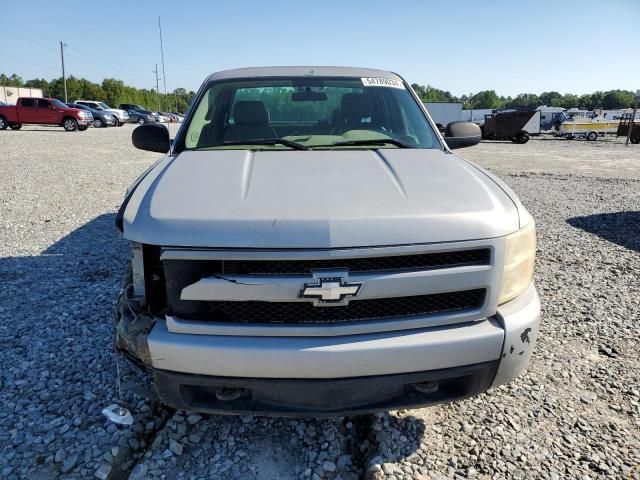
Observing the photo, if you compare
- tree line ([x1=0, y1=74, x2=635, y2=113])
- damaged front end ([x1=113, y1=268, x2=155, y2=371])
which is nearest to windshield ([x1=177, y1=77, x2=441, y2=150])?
damaged front end ([x1=113, y1=268, x2=155, y2=371])

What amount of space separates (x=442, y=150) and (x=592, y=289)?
2.47 metres

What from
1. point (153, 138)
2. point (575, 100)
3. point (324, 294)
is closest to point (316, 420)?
point (324, 294)

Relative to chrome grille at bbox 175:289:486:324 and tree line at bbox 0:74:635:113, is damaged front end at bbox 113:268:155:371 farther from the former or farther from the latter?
tree line at bbox 0:74:635:113

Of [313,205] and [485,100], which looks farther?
[485,100]

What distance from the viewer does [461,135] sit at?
368 cm

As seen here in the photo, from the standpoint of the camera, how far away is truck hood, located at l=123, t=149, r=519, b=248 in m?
1.84

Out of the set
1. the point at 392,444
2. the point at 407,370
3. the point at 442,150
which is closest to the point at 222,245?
the point at 407,370

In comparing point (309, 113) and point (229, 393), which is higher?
point (309, 113)

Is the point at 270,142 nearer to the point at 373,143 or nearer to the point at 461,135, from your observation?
the point at 373,143

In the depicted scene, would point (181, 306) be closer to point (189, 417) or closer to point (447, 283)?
point (189, 417)

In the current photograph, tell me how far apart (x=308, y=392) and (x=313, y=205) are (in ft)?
2.52

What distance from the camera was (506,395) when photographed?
9.14 ft

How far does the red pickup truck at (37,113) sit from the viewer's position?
88.0ft

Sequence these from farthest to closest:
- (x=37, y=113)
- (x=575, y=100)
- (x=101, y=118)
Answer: (x=575, y=100) < (x=101, y=118) < (x=37, y=113)
